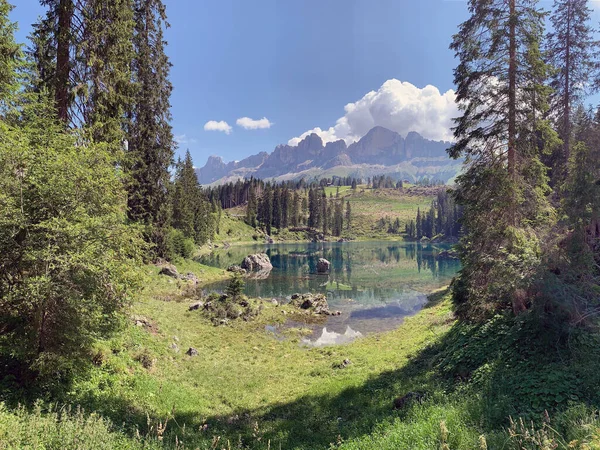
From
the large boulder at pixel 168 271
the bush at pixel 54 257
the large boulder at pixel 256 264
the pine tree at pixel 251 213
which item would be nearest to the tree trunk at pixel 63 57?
the bush at pixel 54 257

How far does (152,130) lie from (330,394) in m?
29.0

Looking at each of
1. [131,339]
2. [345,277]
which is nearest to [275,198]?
[345,277]

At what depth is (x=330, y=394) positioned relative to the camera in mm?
11789

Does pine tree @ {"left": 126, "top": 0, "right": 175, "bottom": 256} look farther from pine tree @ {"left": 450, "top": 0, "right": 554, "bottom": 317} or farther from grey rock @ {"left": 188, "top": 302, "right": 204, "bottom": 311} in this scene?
pine tree @ {"left": 450, "top": 0, "right": 554, "bottom": 317}

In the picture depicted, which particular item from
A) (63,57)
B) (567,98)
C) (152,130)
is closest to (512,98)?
(567,98)

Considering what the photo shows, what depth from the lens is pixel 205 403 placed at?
1099 cm

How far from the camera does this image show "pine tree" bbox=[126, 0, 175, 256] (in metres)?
27.2

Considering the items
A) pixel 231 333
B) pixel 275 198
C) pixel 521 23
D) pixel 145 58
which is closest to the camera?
pixel 521 23

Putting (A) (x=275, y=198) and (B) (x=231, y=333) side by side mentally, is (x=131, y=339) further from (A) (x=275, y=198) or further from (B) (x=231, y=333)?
(A) (x=275, y=198)

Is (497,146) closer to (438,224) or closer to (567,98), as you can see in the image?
(567,98)

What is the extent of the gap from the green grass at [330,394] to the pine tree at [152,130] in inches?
621

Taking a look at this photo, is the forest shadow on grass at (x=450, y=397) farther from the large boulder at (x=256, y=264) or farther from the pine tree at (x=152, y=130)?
the large boulder at (x=256, y=264)

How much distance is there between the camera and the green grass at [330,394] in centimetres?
567

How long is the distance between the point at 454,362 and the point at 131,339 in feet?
42.2
